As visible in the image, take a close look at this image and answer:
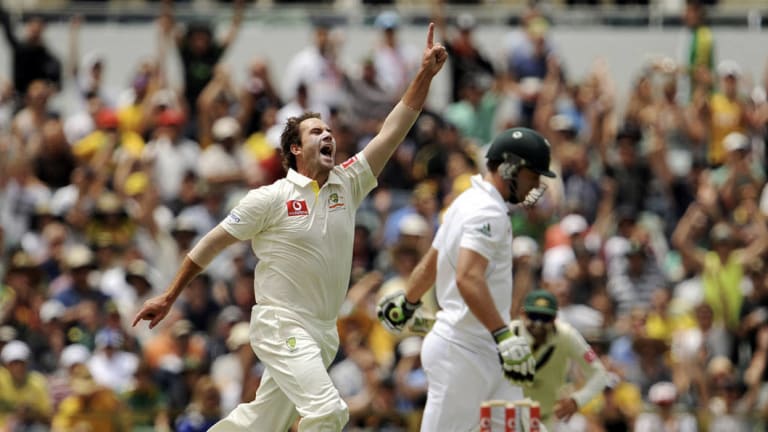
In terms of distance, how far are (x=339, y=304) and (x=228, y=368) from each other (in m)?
5.97

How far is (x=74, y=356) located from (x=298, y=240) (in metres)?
6.82

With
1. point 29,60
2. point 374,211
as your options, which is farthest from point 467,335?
point 29,60

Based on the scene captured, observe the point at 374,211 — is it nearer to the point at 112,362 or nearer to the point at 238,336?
the point at 238,336

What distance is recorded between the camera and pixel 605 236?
1952 cm

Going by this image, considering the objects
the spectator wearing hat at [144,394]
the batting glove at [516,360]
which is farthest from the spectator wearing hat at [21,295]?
the batting glove at [516,360]

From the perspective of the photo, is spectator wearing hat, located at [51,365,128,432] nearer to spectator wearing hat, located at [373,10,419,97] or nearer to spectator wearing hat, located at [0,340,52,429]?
spectator wearing hat, located at [0,340,52,429]

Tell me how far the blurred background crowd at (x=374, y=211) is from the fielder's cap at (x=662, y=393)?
30 millimetres

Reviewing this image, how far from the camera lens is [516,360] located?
10594 mm

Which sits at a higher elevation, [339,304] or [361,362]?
[339,304]

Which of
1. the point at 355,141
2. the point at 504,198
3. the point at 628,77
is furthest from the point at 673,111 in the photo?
the point at 504,198

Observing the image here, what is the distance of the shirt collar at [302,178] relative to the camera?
1098 centimetres

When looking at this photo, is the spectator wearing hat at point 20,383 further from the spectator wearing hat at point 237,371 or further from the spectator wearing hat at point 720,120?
the spectator wearing hat at point 720,120

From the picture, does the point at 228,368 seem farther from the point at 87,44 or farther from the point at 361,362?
the point at 87,44

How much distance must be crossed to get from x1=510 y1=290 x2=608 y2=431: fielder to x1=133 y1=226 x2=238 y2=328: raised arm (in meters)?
2.97
